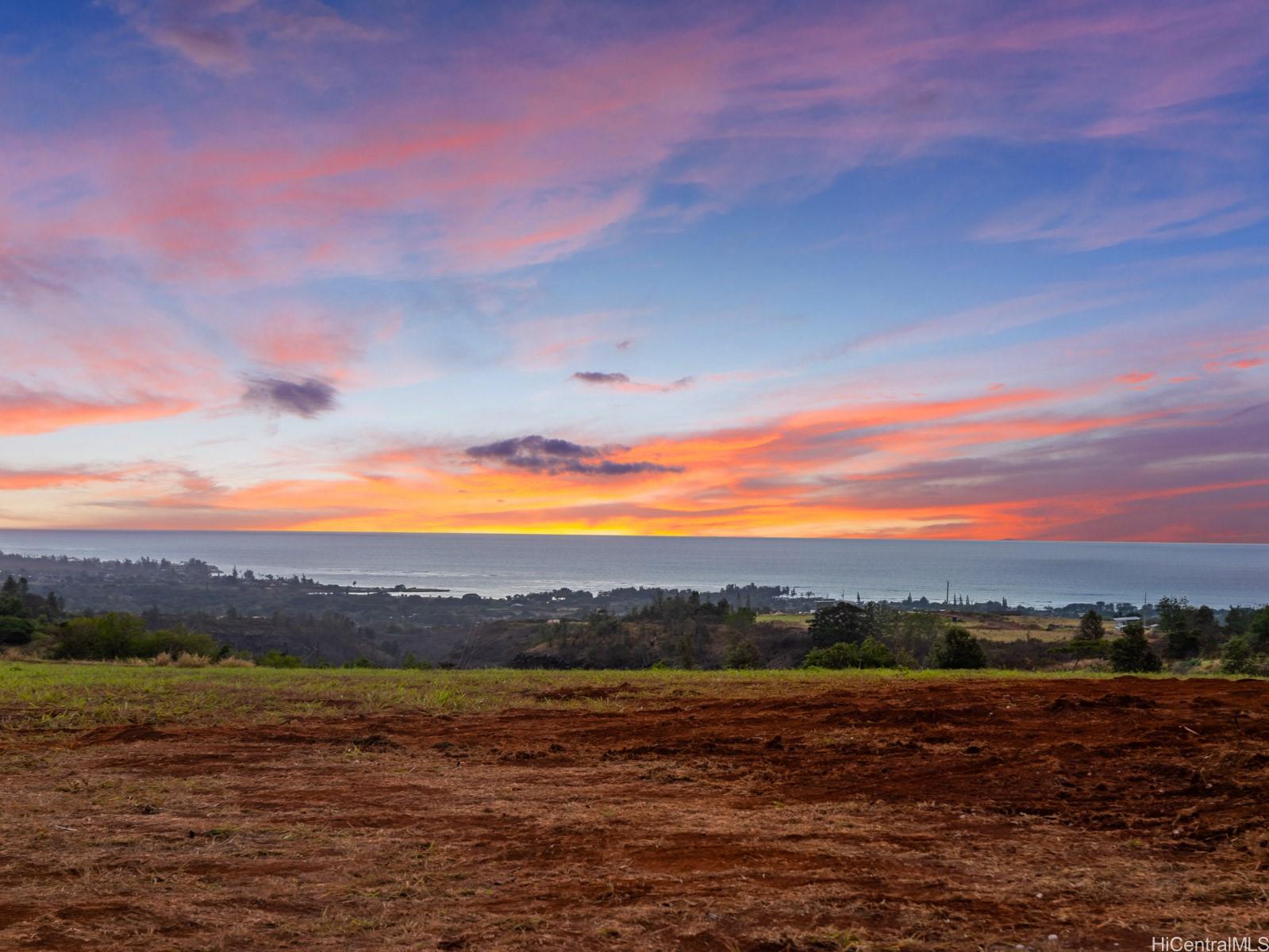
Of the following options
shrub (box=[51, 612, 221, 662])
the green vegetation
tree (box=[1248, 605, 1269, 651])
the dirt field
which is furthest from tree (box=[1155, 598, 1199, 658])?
shrub (box=[51, 612, 221, 662])

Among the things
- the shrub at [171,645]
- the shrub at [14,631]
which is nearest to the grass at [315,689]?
the shrub at [171,645]

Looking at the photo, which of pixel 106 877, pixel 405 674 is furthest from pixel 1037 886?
pixel 405 674

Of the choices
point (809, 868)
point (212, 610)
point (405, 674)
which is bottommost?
point (212, 610)

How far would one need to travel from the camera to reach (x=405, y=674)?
61.6ft

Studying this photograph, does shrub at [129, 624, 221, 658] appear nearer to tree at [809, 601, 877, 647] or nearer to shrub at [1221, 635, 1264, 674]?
shrub at [1221, 635, 1264, 674]

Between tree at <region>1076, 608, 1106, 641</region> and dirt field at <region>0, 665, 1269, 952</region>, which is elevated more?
dirt field at <region>0, 665, 1269, 952</region>

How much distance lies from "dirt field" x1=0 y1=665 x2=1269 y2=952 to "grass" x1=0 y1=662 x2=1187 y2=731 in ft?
1.34

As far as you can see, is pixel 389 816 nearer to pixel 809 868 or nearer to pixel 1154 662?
pixel 809 868

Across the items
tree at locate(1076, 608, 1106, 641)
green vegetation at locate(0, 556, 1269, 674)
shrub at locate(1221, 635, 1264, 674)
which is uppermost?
shrub at locate(1221, 635, 1264, 674)

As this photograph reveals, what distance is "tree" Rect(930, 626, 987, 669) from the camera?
2355cm

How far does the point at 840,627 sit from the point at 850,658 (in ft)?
81.5

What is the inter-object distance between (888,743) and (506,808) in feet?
16.6

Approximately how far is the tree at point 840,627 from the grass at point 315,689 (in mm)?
30117

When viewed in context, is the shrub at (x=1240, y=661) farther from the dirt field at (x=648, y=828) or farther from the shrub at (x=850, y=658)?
the dirt field at (x=648, y=828)
